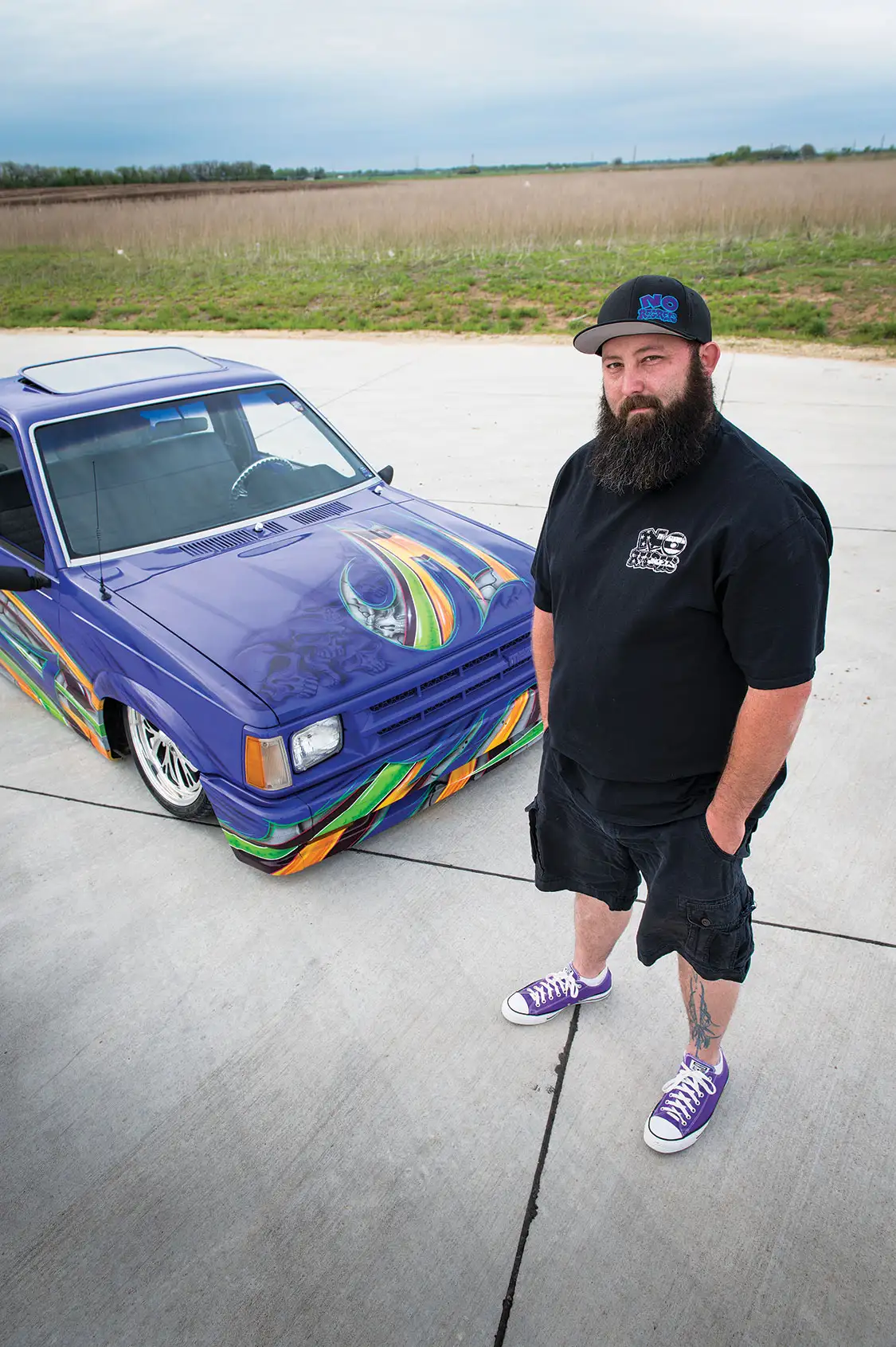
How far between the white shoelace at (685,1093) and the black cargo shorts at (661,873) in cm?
39

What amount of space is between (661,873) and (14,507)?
3262 mm

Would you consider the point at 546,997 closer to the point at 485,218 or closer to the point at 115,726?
the point at 115,726

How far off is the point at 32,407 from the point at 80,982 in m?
2.39

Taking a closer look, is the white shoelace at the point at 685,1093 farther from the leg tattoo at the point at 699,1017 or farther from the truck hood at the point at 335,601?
the truck hood at the point at 335,601

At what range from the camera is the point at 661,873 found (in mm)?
2012

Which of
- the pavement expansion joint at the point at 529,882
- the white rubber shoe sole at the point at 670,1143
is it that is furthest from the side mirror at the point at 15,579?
the white rubber shoe sole at the point at 670,1143

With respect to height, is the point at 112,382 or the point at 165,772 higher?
the point at 112,382

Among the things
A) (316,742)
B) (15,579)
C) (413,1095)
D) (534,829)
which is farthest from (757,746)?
(15,579)

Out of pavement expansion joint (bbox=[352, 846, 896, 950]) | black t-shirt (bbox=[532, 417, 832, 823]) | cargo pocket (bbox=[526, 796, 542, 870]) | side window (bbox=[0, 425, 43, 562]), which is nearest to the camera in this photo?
black t-shirt (bbox=[532, 417, 832, 823])

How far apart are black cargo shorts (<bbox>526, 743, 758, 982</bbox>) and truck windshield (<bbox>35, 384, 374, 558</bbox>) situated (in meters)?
2.18

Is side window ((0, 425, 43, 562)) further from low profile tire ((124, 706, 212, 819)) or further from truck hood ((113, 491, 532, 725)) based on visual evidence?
low profile tire ((124, 706, 212, 819))

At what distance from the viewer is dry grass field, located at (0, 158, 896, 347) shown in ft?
47.4

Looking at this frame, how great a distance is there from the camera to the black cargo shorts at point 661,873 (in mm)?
1957

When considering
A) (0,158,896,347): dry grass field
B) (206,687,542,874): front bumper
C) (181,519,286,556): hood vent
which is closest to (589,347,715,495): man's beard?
(206,687,542,874): front bumper
